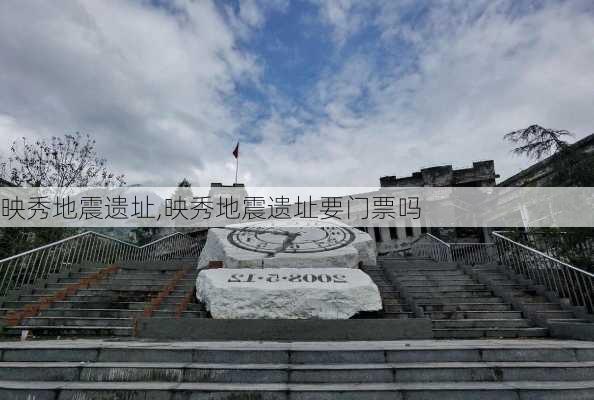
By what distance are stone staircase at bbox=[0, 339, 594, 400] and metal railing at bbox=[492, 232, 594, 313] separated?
3294mm

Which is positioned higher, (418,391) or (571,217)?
(571,217)

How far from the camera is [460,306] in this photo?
20.9 feet

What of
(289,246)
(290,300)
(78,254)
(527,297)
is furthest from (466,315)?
(78,254)

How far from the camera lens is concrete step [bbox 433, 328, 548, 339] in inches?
215

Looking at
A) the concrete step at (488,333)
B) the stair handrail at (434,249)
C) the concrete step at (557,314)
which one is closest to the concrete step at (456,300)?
the concrete step at (557,314)

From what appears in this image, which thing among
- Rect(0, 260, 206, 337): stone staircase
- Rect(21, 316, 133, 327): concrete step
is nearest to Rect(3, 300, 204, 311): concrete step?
Rect(0, 260, 206, 337): stone staircase

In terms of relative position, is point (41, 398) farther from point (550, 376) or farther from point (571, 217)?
point (571, 217)

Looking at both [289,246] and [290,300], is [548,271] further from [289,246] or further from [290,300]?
[290,300]

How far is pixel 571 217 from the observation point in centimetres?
740

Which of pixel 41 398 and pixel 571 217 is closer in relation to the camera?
pixel 41 398

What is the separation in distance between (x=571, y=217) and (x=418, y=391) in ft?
21.6

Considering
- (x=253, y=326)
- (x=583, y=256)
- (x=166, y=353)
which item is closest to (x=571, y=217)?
(x=583, y=256)

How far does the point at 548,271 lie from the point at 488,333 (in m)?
3.06

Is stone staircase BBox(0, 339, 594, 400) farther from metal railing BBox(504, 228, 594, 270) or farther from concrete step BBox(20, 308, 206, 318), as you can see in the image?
metal railing BBox(504, 228, 594, 270)
